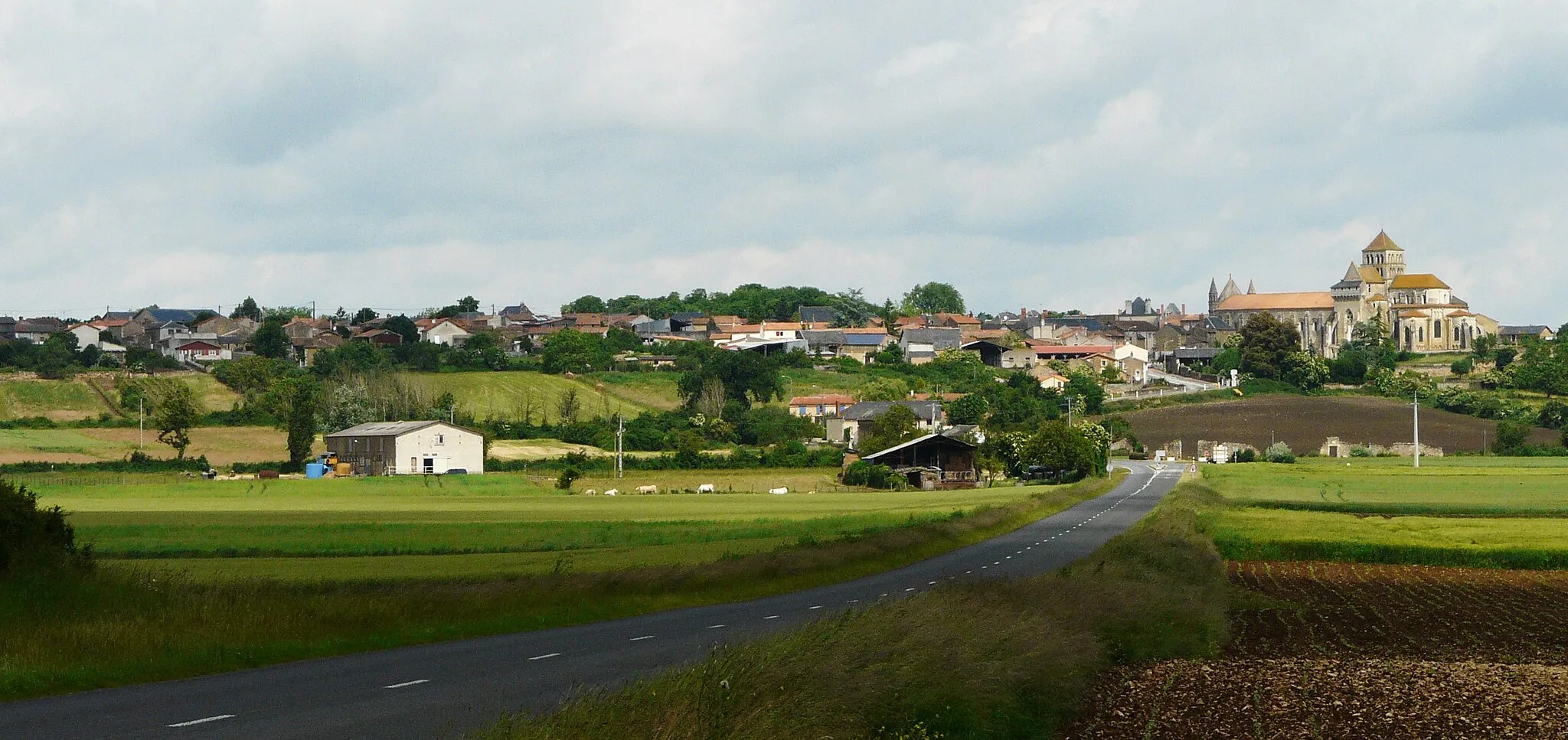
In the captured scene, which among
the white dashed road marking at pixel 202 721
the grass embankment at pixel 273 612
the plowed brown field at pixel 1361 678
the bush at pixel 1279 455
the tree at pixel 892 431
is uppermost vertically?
the white dashed road marking at pixel 202 721

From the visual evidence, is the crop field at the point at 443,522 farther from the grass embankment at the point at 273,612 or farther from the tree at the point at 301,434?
the tree at the point at 301,434

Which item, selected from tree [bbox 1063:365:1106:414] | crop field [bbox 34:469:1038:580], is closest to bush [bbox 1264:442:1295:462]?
tree [bbox 1063:365:1106:414]

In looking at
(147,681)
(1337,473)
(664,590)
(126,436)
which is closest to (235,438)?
(126,436)

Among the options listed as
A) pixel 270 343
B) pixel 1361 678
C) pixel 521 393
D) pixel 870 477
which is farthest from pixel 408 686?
pixel 270 343

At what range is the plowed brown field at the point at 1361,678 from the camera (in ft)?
63.6

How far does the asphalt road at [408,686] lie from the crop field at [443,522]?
27.5ft

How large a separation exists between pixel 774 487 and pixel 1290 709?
282 ft

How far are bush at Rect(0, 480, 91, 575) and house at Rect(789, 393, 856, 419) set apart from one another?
417ft

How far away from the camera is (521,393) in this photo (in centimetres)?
Result: 15788

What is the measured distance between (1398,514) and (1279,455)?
76960 mm

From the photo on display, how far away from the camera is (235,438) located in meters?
124

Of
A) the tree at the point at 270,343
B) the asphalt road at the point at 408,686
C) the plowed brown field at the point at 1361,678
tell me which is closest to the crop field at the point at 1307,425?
the tree at the point at 270,343

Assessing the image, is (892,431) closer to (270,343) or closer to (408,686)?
(270,343)

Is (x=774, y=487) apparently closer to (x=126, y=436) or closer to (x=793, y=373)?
(x=126, y=436)
